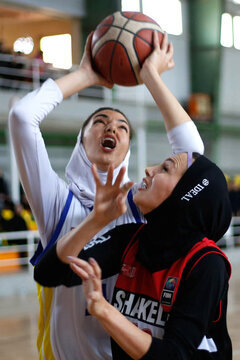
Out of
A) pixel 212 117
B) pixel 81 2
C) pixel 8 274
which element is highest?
pixel 81 2

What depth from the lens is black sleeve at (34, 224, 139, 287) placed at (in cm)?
177

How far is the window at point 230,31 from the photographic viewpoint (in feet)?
54.5

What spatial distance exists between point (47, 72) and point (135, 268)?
10.7 m

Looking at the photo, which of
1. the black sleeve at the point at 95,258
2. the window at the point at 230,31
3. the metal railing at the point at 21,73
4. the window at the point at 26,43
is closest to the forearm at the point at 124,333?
the black sleeve at the point at 95,258

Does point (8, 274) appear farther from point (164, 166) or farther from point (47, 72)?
point (164, 166)

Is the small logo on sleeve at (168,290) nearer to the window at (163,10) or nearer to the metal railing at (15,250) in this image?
the metal railing at (15,250)

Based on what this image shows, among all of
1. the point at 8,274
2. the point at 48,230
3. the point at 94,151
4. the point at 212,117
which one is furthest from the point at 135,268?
the point at 212,117

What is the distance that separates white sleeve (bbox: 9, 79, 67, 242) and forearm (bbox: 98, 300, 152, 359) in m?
0.70

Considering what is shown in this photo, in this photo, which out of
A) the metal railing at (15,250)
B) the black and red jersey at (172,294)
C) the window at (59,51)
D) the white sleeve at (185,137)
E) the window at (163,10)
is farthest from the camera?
the window at (59,51)

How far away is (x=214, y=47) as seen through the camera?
1602cm

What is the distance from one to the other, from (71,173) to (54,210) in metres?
0.21

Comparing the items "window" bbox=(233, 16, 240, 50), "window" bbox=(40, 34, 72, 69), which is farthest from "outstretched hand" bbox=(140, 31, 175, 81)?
"window" bbox=(233, 16, 240, 50)

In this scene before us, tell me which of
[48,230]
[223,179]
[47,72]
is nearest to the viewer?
[223,179]

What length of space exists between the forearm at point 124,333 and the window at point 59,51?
535 inches
